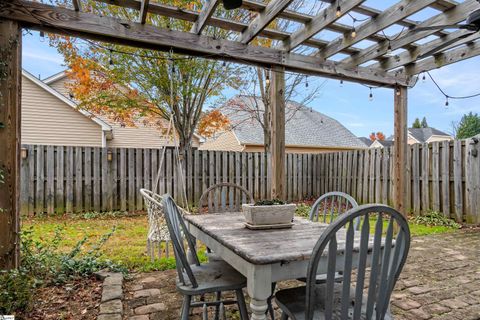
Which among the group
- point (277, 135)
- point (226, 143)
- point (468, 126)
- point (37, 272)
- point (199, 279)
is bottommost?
point (37, 272)

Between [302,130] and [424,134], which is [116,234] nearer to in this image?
[302,130]

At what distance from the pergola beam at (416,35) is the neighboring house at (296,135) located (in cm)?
731

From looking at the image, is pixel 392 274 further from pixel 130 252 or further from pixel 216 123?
pixel 216 123

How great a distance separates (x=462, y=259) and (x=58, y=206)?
6.67 m

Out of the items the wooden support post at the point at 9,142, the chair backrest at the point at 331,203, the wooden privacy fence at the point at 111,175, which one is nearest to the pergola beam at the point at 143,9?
the wooden support post at the point at 9,142

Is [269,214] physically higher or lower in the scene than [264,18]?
lower

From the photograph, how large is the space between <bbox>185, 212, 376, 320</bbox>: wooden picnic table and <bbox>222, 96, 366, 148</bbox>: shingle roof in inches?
365

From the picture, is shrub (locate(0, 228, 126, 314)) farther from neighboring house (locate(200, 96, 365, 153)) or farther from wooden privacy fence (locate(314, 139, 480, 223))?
neighboring house (locate(200, 96, 365, 153))

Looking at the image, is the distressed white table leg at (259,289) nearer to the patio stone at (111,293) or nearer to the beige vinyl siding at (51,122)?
the patio stone at (111,293)

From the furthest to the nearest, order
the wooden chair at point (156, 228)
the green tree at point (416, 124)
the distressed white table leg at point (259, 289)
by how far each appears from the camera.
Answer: the green tree at point (416, 124) < the wooden chair at point (156, 228) < the distressed white table leg at point (259, 289)

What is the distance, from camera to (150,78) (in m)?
6.52

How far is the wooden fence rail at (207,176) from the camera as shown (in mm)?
5238

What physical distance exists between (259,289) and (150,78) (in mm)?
6071


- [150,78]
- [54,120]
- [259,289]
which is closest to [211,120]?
[150,78]
